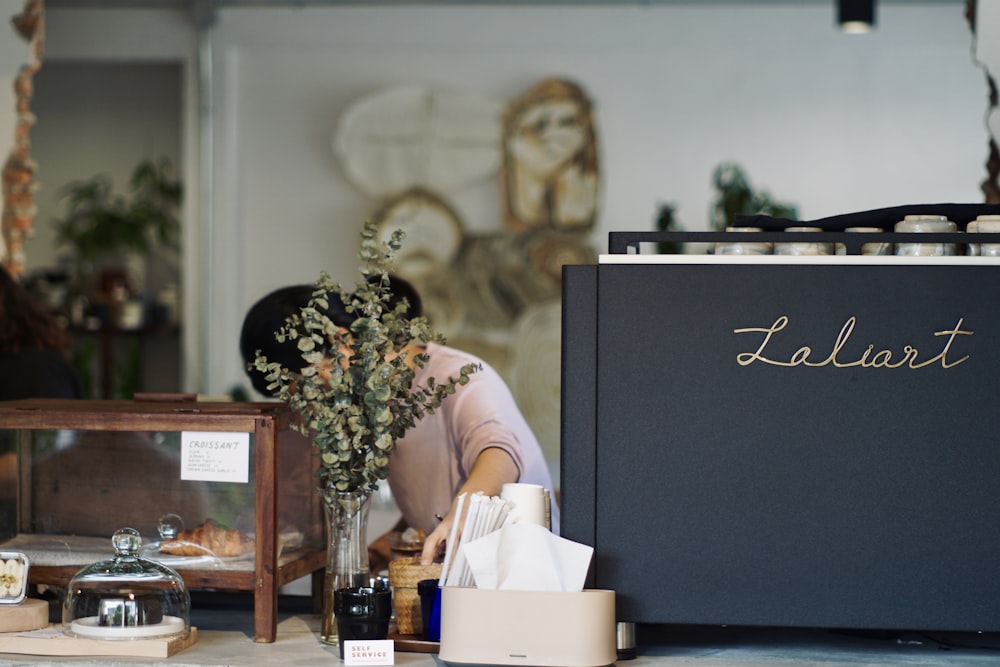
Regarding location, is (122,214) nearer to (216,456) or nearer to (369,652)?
(216,456)

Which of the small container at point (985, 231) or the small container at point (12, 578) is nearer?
the small container at point (985, 231)

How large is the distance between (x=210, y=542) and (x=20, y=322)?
1.60m

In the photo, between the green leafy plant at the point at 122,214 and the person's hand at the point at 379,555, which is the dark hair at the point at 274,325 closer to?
the person's hand at the point at 379,555

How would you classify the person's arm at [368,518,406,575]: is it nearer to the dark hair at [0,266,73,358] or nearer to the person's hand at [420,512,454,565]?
the person's hand at [420,512,454,565]

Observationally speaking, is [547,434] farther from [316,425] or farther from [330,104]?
[316,425]

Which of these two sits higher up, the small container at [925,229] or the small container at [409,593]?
the small container at [925,229]

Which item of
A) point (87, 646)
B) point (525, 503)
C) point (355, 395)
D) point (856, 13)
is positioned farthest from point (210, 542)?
point (856, 13)

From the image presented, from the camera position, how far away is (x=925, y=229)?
64.1 inches

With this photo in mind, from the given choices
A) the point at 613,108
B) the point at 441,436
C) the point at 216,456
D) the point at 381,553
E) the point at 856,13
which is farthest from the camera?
the point at 613,108

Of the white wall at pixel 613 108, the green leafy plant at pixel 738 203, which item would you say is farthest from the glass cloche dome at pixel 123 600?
the white wall at pixel 613 108

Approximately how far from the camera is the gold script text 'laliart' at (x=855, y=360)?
1583mm

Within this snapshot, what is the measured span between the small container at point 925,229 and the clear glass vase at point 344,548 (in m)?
0.81

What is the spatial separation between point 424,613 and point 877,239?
800 mm

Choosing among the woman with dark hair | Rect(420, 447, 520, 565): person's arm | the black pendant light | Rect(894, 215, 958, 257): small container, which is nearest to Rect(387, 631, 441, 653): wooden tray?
Rect(420, 447, 520, 565): person's arm
